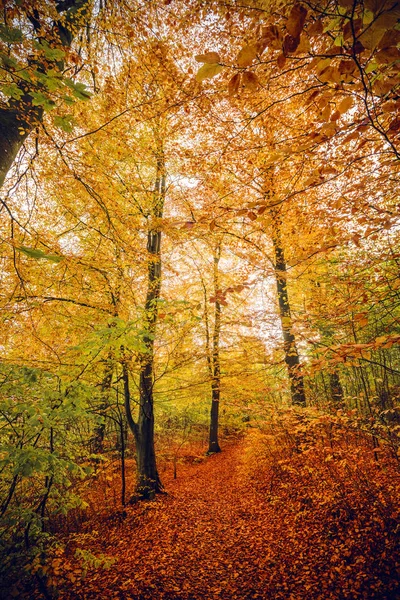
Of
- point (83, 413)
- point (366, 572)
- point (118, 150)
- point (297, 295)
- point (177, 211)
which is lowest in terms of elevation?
point (366, 572)

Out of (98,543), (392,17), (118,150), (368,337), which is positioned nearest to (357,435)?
(368,337)

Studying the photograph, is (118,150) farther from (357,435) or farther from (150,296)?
(357,435)

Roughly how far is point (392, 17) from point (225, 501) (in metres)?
8.25

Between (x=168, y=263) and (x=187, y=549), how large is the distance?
6.76 metres

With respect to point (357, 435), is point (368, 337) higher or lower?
higher

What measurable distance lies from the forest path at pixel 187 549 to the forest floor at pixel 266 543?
17 mm

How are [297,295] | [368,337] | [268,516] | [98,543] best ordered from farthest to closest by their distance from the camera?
1. [297,295]
2. [368,337]
3. [268,516]
4. [98,543]

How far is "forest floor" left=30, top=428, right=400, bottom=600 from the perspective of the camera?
135 inches

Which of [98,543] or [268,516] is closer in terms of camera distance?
[98,543]

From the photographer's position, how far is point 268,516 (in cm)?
529

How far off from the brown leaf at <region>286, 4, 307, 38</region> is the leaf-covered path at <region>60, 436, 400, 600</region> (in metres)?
5.28

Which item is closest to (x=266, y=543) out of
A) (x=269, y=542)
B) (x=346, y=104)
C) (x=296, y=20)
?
(x=269, y=542)

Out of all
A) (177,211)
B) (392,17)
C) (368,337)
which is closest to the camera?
(392,17)

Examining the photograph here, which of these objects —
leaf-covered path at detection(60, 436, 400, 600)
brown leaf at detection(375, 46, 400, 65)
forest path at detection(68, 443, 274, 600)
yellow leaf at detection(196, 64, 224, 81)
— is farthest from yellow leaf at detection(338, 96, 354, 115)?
forest path at detection(68, 443, 274, 600)
